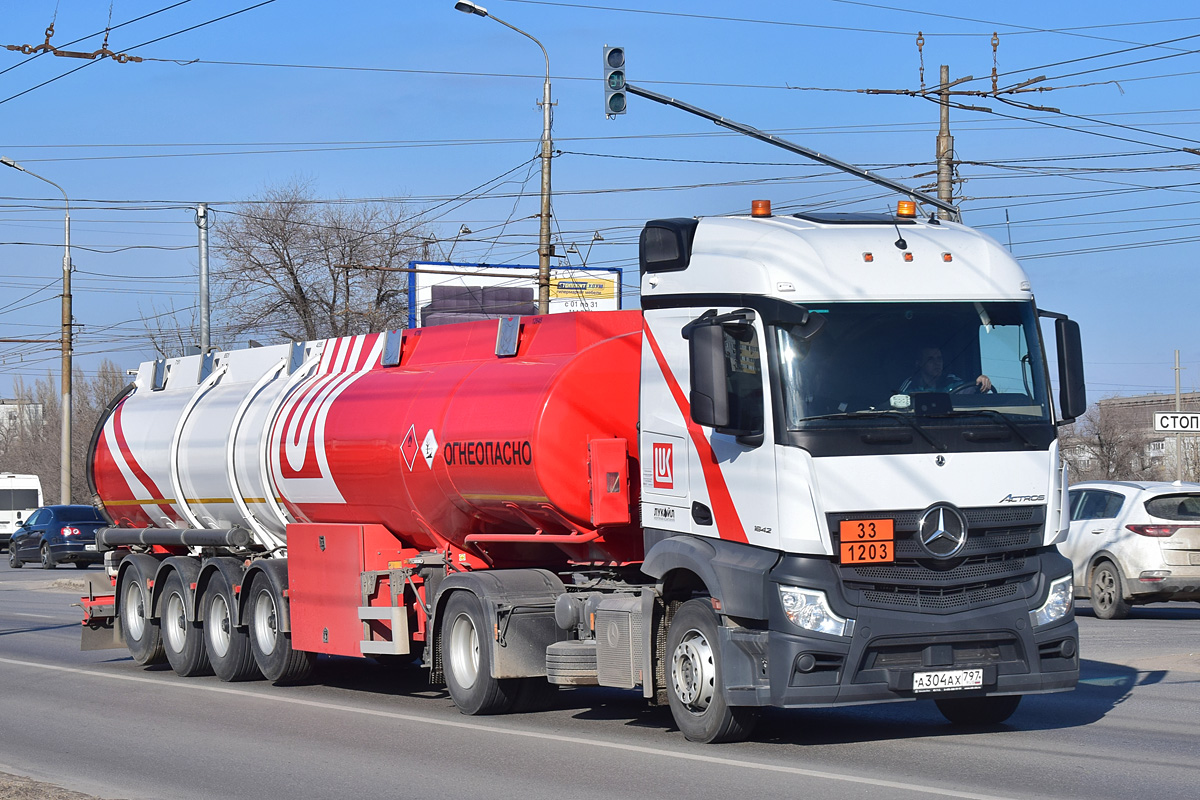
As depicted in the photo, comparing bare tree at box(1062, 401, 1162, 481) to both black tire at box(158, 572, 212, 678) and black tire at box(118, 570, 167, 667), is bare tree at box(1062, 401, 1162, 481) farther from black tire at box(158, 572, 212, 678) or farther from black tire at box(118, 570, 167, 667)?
black tire at box(158, 572, 212, 678)

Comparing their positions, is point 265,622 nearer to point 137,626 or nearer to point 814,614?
point 137,626

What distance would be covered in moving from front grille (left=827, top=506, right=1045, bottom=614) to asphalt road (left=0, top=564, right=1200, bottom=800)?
0.95 m

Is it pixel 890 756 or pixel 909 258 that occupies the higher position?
pixel 909 258

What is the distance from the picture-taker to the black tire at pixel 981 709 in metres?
10.5

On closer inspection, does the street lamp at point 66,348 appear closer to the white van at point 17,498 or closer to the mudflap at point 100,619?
the white van at point 17,498

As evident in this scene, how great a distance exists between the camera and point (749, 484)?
9.66m

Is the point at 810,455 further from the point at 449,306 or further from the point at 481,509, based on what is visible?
the point at 449,306

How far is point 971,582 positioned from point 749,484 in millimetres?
1476

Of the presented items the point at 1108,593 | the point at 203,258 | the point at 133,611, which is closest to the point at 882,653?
the point at 1108,593

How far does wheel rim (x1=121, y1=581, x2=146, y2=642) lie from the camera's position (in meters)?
17.7

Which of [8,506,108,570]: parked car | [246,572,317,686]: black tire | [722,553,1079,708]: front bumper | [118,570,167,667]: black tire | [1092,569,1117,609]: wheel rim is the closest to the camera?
[722,553,1079,708]: front bumper

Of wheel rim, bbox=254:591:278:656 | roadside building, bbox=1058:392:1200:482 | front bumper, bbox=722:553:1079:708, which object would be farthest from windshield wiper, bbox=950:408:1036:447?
roadside building, bbox=1058:392:1200:482

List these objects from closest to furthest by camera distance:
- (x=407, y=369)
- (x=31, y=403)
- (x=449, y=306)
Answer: (x=407, y=369), (x=449, y=306), (x=31, y=403)

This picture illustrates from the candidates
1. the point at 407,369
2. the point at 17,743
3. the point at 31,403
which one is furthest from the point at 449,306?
the point at 31,403
